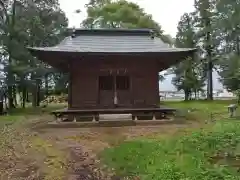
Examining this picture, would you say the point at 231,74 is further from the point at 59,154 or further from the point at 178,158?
the point at 59,154

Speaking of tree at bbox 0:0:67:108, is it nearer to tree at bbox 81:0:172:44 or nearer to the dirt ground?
tree at bbox 81:0:172:44

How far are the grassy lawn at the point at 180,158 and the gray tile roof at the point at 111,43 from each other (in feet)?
24.9

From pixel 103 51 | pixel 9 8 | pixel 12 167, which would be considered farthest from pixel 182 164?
pixel 9 8

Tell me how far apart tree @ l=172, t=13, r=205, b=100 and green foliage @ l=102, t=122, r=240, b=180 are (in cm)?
3113

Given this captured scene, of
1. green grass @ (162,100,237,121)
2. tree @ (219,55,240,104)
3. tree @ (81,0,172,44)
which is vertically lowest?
green grass @ (162,100,237,121)

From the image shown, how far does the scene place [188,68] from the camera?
→ 4147 centimetres

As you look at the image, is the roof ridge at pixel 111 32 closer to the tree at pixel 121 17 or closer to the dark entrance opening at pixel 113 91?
the dark entrance opening at pixel 113 91

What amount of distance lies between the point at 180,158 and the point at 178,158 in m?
0.05

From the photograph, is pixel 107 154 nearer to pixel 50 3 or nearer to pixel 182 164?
pixel 182 164

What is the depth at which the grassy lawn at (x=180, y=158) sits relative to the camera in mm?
6398

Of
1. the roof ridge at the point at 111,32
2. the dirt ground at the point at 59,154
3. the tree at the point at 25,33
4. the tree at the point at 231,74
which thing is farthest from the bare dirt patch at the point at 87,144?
the tree at the point at 231,74

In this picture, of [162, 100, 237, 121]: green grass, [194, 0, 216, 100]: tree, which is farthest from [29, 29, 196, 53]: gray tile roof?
[194, 0, 216, 100]: tree

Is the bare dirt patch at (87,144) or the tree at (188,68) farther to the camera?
the tree at (188,68)

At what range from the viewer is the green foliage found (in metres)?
6.40
